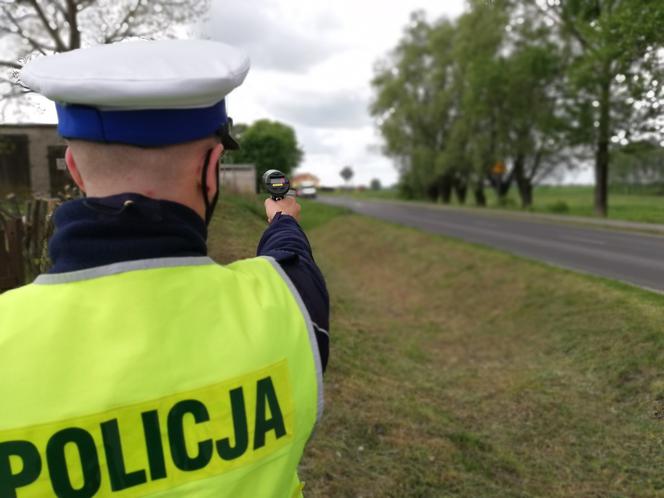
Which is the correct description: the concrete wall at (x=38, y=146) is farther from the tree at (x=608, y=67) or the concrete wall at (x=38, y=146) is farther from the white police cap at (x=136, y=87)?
the tree at (x=608, y=67)

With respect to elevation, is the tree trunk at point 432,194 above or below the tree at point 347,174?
above

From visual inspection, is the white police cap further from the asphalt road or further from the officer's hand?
the asphalt road

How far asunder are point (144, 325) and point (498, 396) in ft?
17.3

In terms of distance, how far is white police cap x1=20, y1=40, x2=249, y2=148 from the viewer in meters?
1.05

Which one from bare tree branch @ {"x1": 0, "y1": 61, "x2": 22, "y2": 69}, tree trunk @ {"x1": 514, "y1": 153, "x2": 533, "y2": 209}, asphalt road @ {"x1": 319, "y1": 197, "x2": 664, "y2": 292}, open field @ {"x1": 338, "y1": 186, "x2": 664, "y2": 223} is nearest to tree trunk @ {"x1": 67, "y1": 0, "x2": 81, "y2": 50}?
bare tree branch @ {"x1": 0, "y1": 61, "x2": 22, "y2": 69}

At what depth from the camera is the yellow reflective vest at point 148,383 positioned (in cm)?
99

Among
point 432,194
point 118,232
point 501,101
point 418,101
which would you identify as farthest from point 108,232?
point 432,194

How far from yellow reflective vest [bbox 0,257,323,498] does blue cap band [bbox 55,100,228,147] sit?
0.85ft

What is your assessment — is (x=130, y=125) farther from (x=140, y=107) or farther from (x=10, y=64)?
(x=10, y=64)

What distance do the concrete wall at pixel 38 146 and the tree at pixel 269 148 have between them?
2.51ft

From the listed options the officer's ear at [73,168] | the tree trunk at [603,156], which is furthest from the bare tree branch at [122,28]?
the tree trunk at [603,156]

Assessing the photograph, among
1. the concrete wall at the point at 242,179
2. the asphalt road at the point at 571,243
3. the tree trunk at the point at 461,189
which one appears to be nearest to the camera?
the concrete wall at the point at 242,179

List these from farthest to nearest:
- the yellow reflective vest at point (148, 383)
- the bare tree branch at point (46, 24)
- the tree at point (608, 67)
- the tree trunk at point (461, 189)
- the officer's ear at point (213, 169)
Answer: the tree trunk at point (461, 189), the tree at point (608, 67), the bare tree branch at point (46, 24), the officer's ear at point (213, 169), the yellow reflective vest at point (148, 383)

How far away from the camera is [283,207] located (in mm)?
1694
